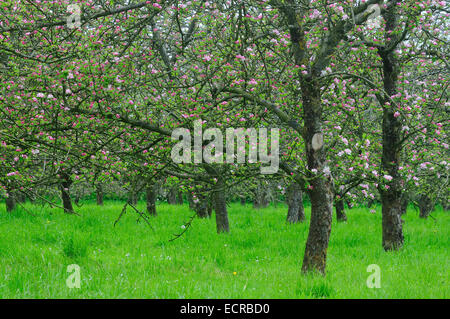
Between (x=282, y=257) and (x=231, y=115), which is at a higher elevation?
(x=231, y=115)

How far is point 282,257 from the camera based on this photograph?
873cm

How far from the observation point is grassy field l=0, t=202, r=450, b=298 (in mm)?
5758

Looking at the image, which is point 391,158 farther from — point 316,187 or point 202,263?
point 202,263

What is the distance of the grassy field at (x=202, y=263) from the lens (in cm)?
576

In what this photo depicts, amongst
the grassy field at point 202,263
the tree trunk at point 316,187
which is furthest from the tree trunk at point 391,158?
the tree trunk at point 316,187

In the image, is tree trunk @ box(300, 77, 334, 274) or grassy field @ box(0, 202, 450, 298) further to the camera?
tree trunk @ box(300, 77, 334, 274)

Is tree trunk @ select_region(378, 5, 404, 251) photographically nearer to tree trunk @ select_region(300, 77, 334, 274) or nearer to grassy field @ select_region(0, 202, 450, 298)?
grassy field @ select_region(0, 202, 450, 298)

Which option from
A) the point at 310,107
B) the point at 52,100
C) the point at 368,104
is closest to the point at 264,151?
the point at 310,107

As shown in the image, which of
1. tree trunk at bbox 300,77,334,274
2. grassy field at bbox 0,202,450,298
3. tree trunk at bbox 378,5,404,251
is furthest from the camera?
tree trunk at bbox 378,5,404,251

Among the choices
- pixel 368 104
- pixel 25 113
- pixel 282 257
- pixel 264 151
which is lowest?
pixel 282 257

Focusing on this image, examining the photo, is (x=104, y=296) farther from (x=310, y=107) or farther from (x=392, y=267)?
(x=392, y=267)

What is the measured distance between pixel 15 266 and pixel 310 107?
228 inches

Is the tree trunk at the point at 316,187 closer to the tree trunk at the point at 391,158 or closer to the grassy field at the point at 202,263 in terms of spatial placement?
the grassy field at the point at 202,263

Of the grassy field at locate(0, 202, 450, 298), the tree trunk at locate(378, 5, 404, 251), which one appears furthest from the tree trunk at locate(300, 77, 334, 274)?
the tree trunk at locate(378, 5, 404, 251)
